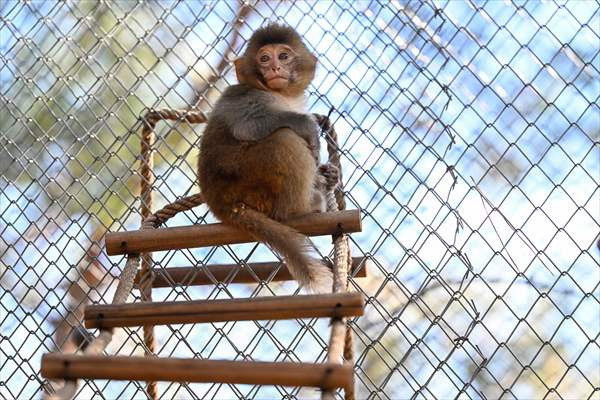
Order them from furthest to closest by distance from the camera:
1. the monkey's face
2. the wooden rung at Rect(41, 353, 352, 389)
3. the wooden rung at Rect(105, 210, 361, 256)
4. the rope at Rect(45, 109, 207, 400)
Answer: the monkey's face → the wooden rung at Rect(105, 210, 361, 256) → the rope at Rect(45, 109, 207, 400) → the wooden rung at Rect(41, 353, 352, 389)

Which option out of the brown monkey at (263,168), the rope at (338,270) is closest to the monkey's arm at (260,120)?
the brown monkey at (263,168)

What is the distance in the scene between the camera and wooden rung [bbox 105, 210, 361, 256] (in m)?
3.47

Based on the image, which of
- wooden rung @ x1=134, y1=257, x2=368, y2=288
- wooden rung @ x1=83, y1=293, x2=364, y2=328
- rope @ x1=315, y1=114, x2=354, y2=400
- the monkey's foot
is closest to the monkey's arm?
the monkey's foot

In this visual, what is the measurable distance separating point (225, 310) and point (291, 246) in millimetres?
Answer: 565

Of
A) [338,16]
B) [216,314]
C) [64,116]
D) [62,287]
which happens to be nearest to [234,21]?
[338,16]

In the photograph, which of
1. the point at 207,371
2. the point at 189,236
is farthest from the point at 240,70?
the point at 207,371

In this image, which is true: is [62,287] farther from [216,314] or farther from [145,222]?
[216,314]

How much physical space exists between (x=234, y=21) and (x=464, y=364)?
1993 millimetres

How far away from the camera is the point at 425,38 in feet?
13.9

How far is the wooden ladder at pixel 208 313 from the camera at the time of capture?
2.56m

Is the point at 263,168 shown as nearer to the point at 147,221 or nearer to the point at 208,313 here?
the point at 147,221

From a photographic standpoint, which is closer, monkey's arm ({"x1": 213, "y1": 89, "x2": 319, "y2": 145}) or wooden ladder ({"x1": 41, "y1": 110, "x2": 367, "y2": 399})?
wooden ladder ({"x1": 41, "y1": 110, "x2": 367, "y2": 399})

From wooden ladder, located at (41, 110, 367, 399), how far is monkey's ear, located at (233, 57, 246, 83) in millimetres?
633

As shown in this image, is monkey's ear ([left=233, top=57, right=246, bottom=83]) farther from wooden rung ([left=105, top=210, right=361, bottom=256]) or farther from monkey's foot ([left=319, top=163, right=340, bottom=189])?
wooden rung ([left=105, top=210, right=361, bottom=256])
